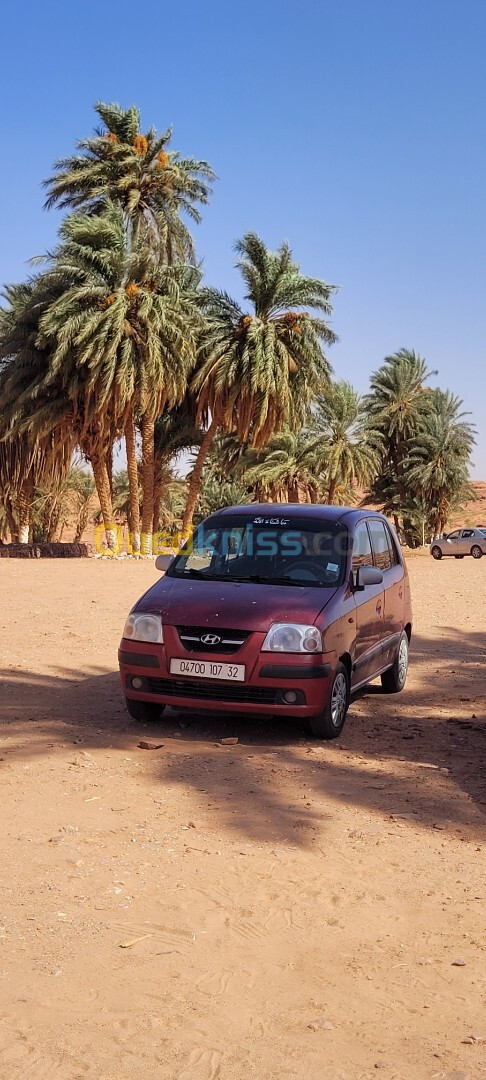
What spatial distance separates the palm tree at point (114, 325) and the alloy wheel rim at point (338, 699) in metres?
25.2

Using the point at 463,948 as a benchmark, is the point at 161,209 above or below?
above

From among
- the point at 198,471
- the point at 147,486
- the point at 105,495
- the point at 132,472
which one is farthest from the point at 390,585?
the point at 198,471

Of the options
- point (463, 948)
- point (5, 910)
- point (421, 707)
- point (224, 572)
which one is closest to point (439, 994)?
point (463, 948)

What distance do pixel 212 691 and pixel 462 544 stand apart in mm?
37332

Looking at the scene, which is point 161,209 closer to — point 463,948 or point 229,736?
point 229,736

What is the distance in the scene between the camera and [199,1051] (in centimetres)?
301

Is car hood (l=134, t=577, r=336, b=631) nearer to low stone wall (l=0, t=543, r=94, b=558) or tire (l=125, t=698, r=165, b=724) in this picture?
tire (l=125, t=698, r=165, b=724)

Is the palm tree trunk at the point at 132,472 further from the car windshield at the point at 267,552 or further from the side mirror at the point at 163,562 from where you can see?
the car windshield at the point at 267,552

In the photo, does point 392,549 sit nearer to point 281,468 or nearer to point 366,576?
point 366,576

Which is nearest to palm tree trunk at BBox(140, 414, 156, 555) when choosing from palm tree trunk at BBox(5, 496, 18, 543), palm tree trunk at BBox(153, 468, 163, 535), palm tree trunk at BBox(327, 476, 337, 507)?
palm tree trunk at BBox(153, 468, 163, 535)

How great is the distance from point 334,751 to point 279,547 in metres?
1.79

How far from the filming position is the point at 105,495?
116ft

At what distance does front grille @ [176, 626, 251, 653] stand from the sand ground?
0.65 metres

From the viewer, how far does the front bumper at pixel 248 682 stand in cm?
678
